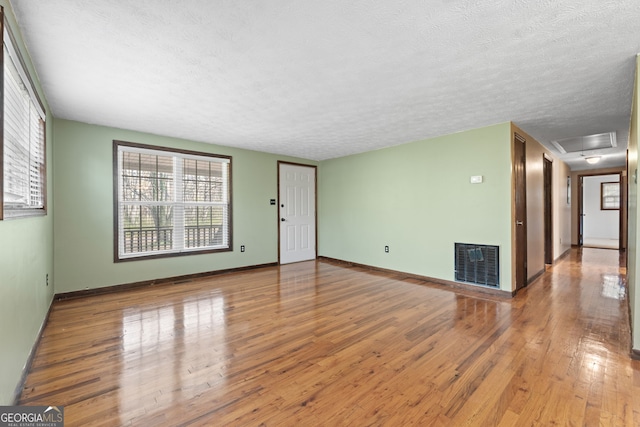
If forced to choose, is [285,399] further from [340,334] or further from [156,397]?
[340,334]

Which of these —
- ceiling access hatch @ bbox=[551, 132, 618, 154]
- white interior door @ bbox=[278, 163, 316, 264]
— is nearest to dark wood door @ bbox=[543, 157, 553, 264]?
ceiling access hatch @ bbox=[551, 132, 618, 154]

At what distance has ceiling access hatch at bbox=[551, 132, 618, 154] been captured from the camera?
174 inches

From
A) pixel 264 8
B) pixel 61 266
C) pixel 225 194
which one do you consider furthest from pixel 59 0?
pixel 225 194

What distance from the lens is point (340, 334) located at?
8.53 feet

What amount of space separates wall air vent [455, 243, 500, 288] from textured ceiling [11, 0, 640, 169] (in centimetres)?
170

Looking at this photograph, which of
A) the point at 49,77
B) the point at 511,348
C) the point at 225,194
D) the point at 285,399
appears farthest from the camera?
the point at 225,194

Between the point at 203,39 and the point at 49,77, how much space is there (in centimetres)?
168

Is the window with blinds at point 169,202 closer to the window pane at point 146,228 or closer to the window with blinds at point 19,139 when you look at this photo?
the window pane at point 146,228

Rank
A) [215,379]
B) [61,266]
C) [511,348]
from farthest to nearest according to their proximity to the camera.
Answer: [61,266]
[511,348]
[215,379]

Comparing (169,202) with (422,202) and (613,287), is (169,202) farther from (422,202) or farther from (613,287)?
(613,287)

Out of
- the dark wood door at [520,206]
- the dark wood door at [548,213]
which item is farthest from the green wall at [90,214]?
the dark wood door at [548,213]

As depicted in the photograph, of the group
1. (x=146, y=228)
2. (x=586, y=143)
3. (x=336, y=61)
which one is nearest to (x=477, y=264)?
(x=586, y=143)

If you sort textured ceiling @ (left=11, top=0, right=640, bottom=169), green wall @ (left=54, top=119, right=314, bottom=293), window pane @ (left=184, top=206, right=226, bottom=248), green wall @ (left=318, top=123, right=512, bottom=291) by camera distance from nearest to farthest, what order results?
textured ceiling @ (left=11, top=0, right=640, bottom=169) → green wall @ (left=54, top=119, right=314, bottom=293) → green wall @ (left=318, top=123, right=512, bottom=291) → window pane @ (left=184, top=206, right=226, bottom=248)

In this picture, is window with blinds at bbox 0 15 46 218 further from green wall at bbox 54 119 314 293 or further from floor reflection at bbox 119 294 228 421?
floor reflection at bbox 119 294 228 421
